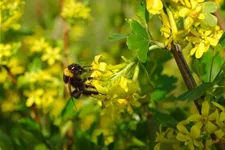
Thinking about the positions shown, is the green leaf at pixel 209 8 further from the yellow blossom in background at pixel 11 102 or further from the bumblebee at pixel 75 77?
the yellow blossom in background at pixel 11 102

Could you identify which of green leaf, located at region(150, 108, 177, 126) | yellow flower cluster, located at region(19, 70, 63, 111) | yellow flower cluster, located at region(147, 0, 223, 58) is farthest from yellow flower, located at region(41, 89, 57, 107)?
yellow flower cluster, located at region(147, 0, 223, 58)

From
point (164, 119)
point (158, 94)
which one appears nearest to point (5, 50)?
point (158, 94)

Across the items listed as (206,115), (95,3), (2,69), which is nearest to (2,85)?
(2,69)

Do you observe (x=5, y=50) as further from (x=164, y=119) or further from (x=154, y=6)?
(x=154, y=6)

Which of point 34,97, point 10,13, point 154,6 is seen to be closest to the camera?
point 154,6

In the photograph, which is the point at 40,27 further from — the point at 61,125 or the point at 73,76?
the point at 73,76

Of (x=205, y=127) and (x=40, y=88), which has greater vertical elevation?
(x=205, y=127)

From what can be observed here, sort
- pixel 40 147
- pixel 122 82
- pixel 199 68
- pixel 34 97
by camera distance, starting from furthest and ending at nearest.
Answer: pixel 34 97
pixel 40 147
pixel 199 68
pixel 122 82
